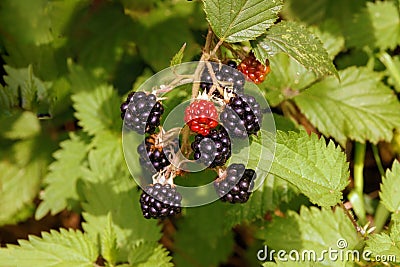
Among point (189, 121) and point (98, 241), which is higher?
point (189, 121)

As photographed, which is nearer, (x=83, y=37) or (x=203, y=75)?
(x=203, y=75)

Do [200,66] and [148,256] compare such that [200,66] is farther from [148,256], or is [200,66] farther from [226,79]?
[148,256]

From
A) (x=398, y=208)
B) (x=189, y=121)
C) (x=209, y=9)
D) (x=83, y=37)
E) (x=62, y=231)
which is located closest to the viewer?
(x=189, y=121)

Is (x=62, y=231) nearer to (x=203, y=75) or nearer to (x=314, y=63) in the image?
(x=203, y=75)

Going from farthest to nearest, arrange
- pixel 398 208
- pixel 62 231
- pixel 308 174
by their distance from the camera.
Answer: pixel 62 231 → pixel 398 208 → pixel 308 174

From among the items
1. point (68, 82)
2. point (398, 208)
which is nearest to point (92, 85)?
point (68, 82)

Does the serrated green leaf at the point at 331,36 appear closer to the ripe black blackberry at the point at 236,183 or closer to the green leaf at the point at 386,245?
the green leaf at the point at 386,245

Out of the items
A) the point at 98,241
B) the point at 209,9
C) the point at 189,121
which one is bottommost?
the point at 98,241
